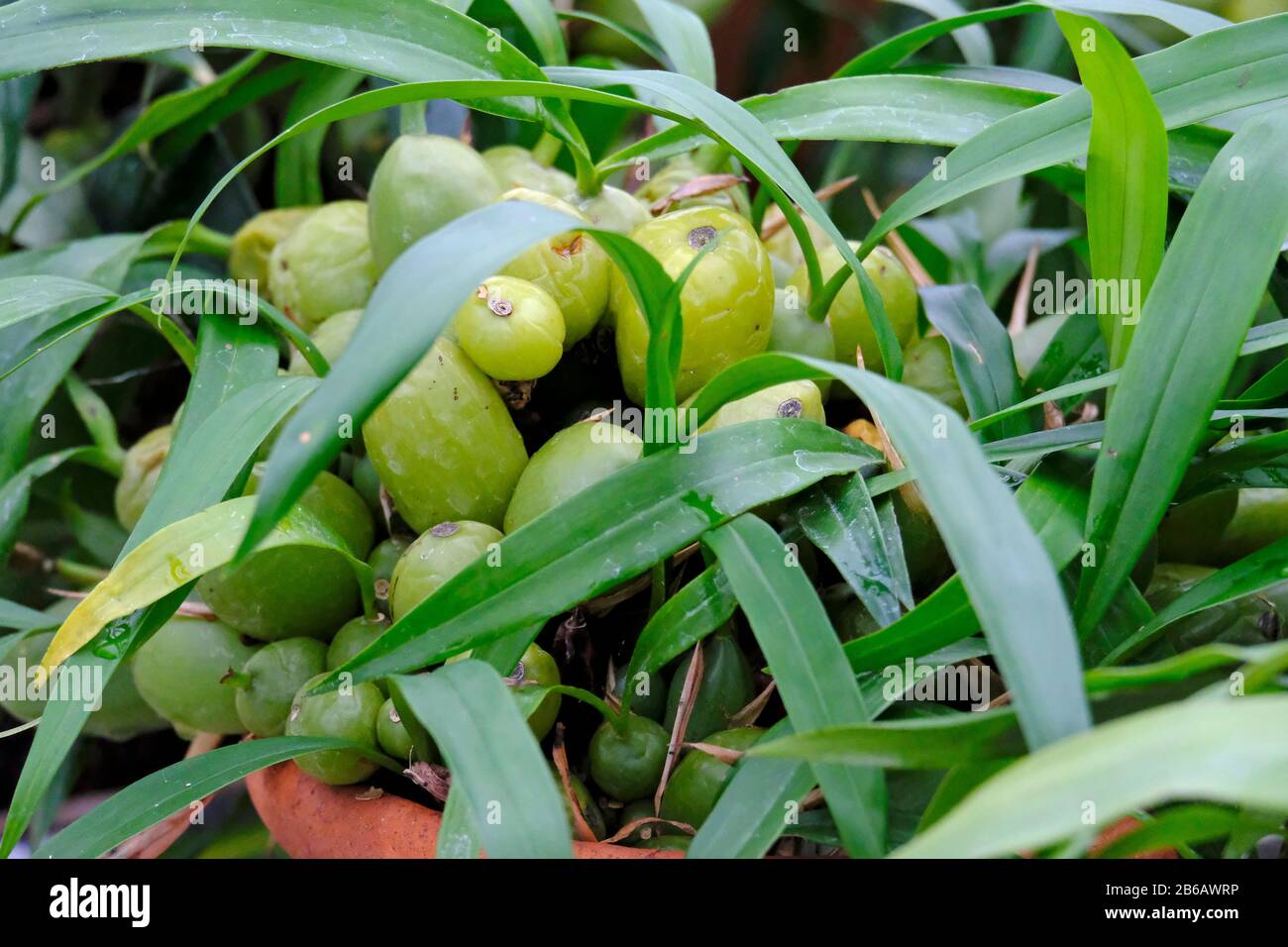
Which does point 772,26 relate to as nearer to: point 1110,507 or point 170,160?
point 170,160

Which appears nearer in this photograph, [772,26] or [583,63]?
[583,63]

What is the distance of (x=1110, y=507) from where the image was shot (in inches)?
16.2

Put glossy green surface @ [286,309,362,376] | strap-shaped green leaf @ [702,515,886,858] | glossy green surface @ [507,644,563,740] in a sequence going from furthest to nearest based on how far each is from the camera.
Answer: glossy green surface @ [286,309,362,376] → glossy green surface @ [507,644,563,740] → strap-shaped green leaf @ [702,515,886,858]

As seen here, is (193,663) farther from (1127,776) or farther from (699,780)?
(1127,776)

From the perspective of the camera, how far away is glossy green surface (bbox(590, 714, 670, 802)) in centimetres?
47

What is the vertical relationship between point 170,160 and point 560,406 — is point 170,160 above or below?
above

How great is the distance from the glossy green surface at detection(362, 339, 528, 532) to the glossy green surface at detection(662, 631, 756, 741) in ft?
0.42

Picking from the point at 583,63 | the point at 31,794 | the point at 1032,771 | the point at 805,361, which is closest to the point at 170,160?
the point at 583,63

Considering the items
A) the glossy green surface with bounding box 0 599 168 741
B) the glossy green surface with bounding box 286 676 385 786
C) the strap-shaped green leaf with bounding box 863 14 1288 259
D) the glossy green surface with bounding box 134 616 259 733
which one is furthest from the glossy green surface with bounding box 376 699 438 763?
the strap-shaped green leaf with bounding box 863 14 1288 259

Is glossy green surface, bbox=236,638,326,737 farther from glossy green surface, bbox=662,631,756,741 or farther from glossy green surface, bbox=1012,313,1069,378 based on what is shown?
glossy green surface, bbox=1012,313,1069,378

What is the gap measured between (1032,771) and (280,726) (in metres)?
0.39

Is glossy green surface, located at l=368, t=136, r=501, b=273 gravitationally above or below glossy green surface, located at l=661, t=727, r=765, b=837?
above
